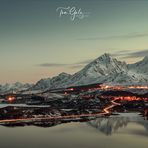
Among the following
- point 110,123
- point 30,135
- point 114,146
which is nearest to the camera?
point 114,146

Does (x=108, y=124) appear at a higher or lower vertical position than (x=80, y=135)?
higher

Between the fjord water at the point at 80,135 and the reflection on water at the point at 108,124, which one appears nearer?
the fjord water at the point at 80,135

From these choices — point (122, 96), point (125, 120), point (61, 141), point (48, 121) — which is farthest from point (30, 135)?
point (122, 96)

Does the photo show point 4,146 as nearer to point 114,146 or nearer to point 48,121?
point 114,146

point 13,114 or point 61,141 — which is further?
point 13,114

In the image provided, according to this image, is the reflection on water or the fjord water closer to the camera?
the fjord water

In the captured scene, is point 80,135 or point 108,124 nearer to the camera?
point 80,135

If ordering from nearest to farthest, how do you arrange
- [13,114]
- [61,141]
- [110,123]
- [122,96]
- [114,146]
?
[114,146] → [61,141] → [110,123] → [13,114] → [122,96]
